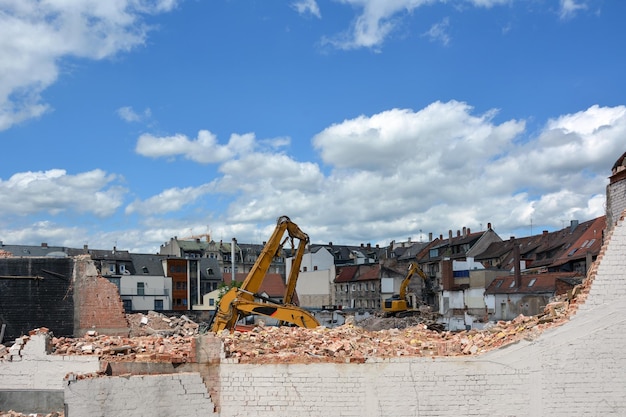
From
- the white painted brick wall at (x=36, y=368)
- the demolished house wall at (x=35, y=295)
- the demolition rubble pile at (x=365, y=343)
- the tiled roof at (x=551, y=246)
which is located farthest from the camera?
the tiled roof at (x=551, y=246)

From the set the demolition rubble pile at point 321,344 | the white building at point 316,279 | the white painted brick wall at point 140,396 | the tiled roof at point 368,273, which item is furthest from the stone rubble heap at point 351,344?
the white building at point 316,279

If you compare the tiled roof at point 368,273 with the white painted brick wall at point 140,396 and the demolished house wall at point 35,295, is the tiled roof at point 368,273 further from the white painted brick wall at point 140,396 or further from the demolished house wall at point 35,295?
the white painted brick wall at point 140,396

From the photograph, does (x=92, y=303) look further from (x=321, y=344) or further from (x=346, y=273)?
(x=346, y=273)

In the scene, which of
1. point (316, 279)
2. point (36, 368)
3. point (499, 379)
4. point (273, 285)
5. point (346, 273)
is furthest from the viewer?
point (316, 279)

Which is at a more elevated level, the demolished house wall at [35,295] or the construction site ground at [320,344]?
the demolished house wall at [35,295]

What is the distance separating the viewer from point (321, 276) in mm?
80750

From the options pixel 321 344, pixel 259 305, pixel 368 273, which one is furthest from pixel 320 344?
pixel 368 273

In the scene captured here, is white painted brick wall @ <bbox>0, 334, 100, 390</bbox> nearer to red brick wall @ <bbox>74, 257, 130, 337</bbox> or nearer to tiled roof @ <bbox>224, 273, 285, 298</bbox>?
red brick wall @ <bbox>74, 257, 130, 337</bbox>

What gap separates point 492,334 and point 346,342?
3504mm

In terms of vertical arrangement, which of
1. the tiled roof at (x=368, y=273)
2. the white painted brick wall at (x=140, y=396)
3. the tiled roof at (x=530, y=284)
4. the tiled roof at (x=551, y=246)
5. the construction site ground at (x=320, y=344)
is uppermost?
the tiled roof at (x=551, y=246)

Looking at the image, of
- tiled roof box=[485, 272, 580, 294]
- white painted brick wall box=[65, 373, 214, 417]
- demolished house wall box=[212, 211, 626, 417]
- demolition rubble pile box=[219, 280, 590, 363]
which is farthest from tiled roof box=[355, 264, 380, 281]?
white painted brick wall box=[65, 373, 214, 417]

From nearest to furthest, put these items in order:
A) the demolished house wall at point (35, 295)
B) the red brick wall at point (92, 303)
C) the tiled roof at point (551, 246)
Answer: the demolished house wall at point (35, 295) < the red brick wall at point (92, 303) < the tiled roof at point (551, 246)

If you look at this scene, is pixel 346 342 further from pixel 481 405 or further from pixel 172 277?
pixel 172 277

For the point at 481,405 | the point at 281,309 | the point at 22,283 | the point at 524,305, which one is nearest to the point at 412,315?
the point at 524,305
